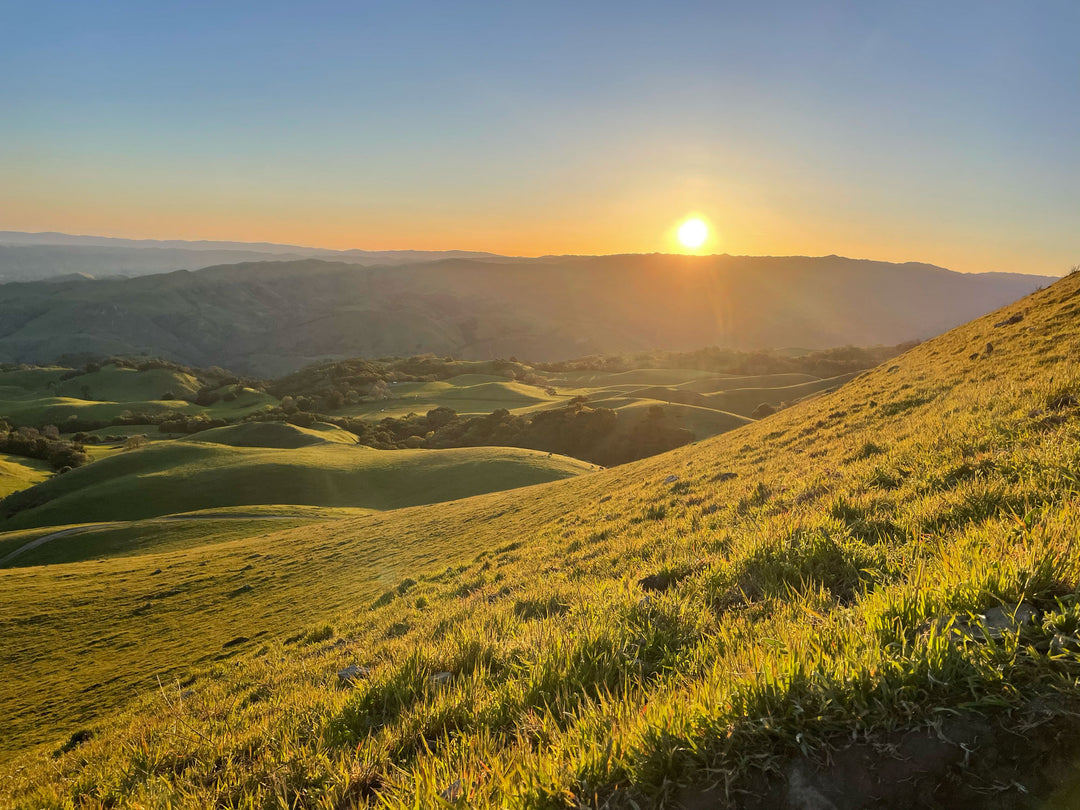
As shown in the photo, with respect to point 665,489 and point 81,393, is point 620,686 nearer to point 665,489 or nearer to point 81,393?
point 665,489

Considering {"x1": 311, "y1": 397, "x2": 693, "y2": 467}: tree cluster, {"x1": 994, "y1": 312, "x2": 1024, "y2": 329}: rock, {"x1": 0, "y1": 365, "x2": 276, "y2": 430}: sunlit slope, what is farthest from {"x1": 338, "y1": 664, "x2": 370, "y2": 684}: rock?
{"x1": 0, "y1": 365, "x2": 276, "y2": 430}: sunlit slope

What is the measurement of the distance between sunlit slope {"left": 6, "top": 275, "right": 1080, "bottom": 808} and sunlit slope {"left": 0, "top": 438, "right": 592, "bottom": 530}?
44.8 m

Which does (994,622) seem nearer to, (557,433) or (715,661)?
(715,661)

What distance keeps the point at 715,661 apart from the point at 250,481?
6496 cm

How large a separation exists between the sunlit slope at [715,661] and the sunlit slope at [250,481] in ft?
147

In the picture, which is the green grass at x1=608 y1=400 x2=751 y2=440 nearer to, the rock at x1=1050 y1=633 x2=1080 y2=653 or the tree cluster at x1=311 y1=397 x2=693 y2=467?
the tree cluster at x1=311 y1=397 x2=693 y2=467

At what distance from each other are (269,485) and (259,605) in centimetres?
3988

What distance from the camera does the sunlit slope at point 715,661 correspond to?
231cm

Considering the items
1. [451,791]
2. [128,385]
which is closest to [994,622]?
[451,791]

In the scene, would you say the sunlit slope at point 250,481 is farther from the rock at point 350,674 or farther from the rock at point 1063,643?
the rock at point 1063,643

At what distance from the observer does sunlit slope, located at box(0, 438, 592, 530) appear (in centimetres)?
5194

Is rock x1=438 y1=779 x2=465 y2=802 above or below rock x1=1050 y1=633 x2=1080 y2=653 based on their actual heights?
below

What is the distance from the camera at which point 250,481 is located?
57.8 metres

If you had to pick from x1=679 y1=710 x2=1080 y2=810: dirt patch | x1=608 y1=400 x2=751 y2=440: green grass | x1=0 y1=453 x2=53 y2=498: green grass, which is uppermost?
x1=679 y1=710 x2=1080 y2=810: dirt patch
